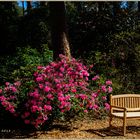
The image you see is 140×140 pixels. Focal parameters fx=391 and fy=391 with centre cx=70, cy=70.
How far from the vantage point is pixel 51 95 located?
8469 millimetres

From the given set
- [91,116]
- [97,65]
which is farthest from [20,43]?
[91,116]

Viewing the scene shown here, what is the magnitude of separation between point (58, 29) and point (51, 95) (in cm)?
404

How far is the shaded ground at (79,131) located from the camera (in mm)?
8672

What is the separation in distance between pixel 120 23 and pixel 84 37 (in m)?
1.59

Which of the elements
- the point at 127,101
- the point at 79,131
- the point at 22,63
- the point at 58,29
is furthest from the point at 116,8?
the point at 79,131

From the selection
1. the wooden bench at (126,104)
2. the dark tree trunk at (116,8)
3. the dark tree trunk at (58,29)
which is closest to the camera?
the wooden bench at (126,104)

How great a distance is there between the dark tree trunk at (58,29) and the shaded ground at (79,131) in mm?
2745

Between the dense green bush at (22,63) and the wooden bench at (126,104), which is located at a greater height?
the dense green bush at (22,63)

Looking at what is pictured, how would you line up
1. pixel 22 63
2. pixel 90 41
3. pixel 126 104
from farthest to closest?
pixel 90 41 < pixel 22 63 < pixel 126 104

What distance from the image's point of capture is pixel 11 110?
853cm

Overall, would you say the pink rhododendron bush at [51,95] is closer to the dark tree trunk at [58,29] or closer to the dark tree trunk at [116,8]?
the dark tree trunk at [58,29]

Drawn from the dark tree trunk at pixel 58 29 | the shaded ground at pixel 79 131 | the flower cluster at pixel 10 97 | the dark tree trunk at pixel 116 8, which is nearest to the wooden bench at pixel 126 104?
the shaded ground at pixel 79 131

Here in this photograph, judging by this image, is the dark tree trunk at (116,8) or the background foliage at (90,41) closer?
the background foliage at (90,41)

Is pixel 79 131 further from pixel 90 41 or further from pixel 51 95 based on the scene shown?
pixel 90 41
